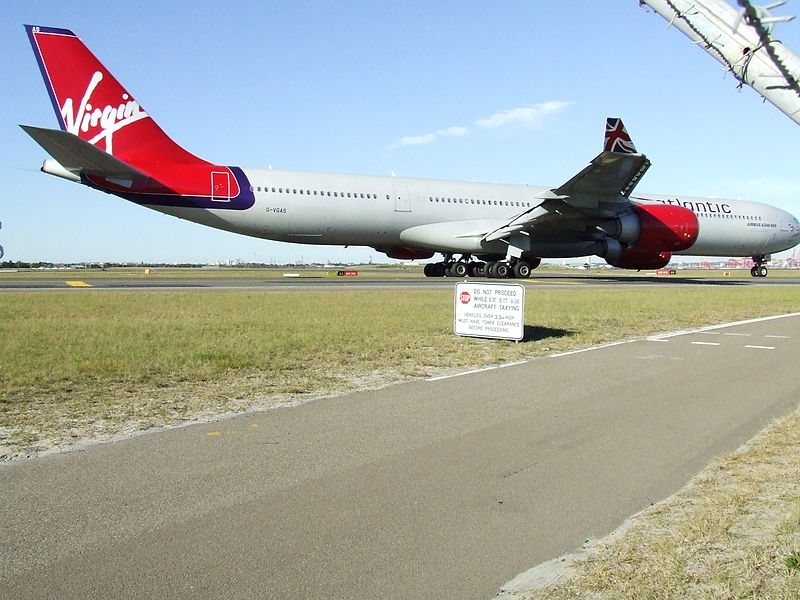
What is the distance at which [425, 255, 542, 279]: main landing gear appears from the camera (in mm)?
36312

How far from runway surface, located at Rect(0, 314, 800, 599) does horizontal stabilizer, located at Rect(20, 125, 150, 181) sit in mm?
20156

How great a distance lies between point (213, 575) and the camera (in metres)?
3.64

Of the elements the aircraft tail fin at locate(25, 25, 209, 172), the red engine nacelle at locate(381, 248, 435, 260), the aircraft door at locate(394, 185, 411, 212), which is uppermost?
the aircraft tail fin at locate(25, 25, 209, 172)

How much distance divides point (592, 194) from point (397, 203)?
923 cm

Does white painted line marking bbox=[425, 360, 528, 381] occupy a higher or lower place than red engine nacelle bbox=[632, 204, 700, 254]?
lower

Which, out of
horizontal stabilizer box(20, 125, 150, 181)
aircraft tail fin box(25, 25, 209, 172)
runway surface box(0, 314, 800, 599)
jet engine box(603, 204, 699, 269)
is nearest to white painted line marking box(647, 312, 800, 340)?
runway surface box(0, 314, 800, 599)

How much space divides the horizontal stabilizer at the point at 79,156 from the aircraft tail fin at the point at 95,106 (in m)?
2.02

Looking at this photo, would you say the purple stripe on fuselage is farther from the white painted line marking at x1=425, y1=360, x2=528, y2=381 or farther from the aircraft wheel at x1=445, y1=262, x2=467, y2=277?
the white painted line marking at x1=425, y1=360, x2=528, y2=381

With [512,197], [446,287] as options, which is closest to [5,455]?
[446,287]

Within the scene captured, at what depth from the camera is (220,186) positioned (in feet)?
99.7

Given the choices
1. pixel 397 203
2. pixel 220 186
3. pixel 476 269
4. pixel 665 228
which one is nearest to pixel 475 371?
pixel 220 186

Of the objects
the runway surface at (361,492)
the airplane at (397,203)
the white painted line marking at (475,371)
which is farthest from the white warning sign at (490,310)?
the airplane at (397,203)

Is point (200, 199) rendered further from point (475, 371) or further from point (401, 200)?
point (475, 371)

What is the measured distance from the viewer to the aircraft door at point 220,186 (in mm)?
30203
